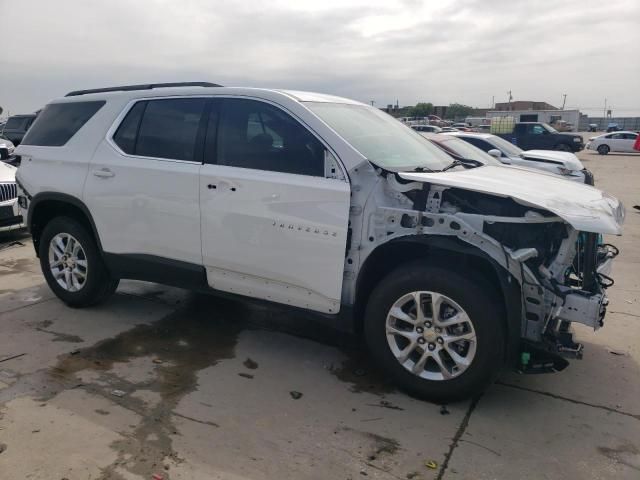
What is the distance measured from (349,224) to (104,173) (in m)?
2.29

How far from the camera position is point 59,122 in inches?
197

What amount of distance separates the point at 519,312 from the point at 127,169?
3170 mm

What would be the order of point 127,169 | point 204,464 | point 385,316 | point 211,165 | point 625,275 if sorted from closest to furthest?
point 204,464 < point 385,316 < point 211,165 < point 127,169 < point 625,275

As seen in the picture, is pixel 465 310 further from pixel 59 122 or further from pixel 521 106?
pixel 521 106

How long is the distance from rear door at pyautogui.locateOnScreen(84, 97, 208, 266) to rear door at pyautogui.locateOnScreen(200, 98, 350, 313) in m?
0.15

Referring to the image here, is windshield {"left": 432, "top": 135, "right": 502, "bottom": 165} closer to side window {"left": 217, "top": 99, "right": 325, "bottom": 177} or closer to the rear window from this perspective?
side window {"left": 217, "top": 99, "right": 325, "bottom": 177}

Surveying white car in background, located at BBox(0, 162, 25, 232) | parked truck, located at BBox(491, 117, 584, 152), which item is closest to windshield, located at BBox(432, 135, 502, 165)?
white car in background, located at BBox(0, 162, 25, 232)

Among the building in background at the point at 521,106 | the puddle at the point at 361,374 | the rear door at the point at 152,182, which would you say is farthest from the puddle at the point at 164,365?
the building in background at the point at 521,106

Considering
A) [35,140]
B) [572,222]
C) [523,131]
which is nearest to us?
[572,222]

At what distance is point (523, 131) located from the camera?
2545cm

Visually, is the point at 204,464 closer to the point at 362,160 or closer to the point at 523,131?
the point at 362,160

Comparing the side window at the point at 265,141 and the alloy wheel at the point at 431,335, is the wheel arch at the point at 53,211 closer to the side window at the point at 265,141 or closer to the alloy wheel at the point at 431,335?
the side window at the point at 265,141

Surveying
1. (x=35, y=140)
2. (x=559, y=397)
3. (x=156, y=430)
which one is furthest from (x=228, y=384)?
(x=35, y=140)

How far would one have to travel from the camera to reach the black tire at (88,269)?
15.8ft
